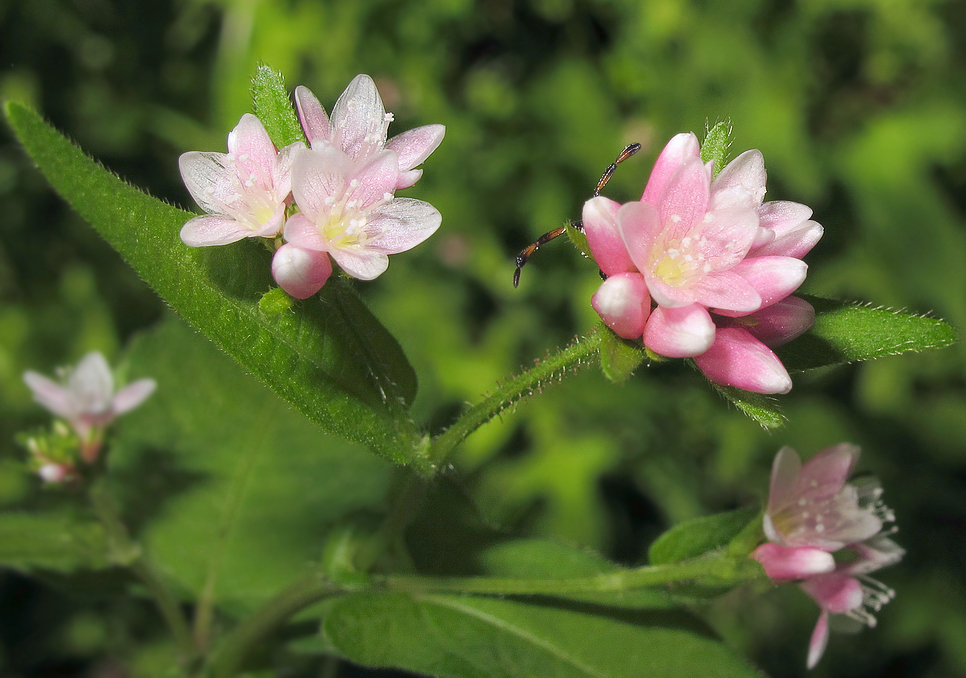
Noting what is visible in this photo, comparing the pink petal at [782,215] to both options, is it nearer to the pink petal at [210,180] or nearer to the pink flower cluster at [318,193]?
the pink flower cluster at [318,193]

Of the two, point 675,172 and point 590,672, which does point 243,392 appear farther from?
point 675,172

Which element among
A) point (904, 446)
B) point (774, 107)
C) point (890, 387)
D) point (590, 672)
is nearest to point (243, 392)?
point (590, 672)

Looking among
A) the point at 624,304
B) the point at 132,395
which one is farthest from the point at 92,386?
the point at 624,304

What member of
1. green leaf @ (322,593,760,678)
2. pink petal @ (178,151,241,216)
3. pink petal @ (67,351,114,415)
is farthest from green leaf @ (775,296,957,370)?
pink petal @ (67,351,114,415)

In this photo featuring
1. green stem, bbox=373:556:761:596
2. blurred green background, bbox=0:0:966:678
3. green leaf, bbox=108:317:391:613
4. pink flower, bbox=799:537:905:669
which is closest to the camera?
green stem, bbox=373:556:761:596

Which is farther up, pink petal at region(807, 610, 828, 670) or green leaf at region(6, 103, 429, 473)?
green leaf at region(6, 103, 429, 473)

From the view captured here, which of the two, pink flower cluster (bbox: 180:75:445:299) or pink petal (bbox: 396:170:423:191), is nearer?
pink flower cluster (bbox: 180:75:445:299)

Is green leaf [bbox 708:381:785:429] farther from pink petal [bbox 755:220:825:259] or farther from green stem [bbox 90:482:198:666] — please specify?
green stem [bbox 90:482:198:666]
